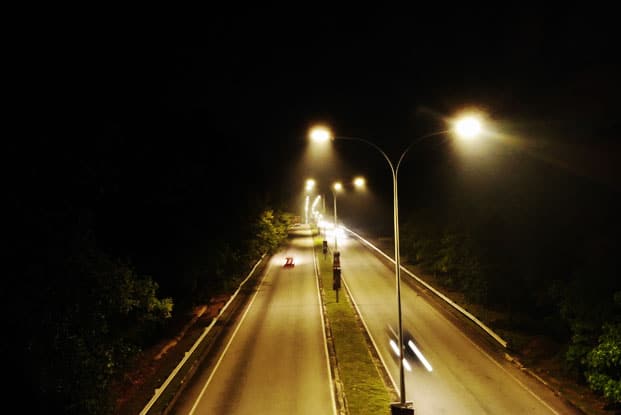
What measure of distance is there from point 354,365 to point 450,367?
4.00m

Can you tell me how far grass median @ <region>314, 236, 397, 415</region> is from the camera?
16.2 metres

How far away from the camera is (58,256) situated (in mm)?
14656

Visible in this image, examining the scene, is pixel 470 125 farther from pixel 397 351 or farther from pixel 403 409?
pixel 397 351

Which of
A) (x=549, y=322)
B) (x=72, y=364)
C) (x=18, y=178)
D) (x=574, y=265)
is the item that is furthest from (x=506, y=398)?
(x=18, y=178)

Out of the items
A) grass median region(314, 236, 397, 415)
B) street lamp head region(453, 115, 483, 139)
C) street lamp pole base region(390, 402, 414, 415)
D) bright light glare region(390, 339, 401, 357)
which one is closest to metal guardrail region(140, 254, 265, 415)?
grass median region(314, 236, 397, 415)

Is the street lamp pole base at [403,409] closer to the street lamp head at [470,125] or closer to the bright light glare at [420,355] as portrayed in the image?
the bright light glare at [420,355]

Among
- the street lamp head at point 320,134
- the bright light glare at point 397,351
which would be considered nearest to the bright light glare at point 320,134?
the street lamp head at point 320,134

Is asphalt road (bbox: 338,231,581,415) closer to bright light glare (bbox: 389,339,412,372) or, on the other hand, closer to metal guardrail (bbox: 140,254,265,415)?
bright light glare (bbox: 389,339,412,372)

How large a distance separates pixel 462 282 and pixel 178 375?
20.1m

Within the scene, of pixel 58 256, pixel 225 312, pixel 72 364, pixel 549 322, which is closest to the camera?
pixel 72 364

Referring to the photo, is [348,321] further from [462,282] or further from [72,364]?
[72,364]

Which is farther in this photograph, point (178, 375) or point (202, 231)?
point (202, 231)

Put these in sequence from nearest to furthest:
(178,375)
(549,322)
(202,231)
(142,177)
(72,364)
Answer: (72,364)
(178,375)
(549,322)
(142,177)
(202,231)

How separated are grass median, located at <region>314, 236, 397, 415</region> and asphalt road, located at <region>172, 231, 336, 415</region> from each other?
647 millimetres
